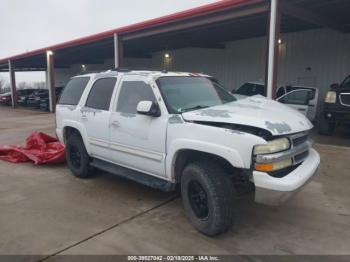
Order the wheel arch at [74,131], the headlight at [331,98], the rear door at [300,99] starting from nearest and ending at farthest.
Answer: the wheel arch at [74,131] → the headlight at [331,98] → the rear door at [300,99]

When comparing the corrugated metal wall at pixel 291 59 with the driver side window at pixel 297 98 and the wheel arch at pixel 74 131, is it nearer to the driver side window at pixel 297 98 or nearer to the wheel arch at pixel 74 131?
the driver side window at pixel 297 98

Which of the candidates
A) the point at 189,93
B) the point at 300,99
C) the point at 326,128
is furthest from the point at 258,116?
the point at 300,99

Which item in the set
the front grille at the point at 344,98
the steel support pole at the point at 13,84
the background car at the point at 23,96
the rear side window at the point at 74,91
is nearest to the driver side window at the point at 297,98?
the front grille at the point at 344,98

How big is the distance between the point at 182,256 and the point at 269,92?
6.98 m

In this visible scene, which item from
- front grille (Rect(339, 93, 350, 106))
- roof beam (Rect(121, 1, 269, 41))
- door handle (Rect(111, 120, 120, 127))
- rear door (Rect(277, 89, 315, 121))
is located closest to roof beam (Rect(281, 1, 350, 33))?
roof beam (Rect(121, 1, 269, 41))

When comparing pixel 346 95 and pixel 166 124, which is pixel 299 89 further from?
pixel 166 124

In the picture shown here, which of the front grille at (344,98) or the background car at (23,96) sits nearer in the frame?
the front grille at (344,98)

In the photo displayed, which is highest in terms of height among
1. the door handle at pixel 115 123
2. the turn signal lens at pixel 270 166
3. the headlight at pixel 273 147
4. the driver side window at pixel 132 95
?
the driver side window at pixel 132 95

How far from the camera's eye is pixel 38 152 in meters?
7.30

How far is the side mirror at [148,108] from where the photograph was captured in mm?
3957

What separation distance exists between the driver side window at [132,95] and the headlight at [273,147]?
5.38ft

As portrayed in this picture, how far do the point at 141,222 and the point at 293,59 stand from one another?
44.1ft

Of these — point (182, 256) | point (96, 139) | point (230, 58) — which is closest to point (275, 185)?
point (182, 256)

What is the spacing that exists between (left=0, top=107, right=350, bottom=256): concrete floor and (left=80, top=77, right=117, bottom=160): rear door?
70 centimetres
